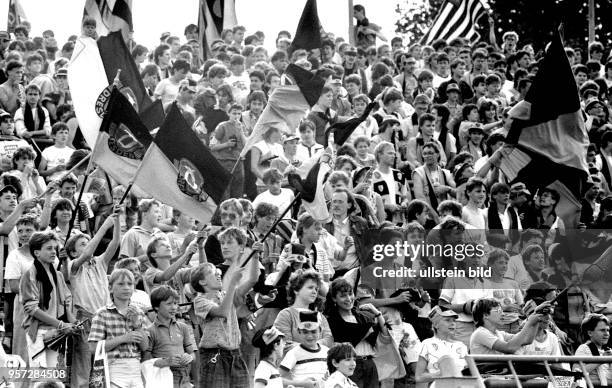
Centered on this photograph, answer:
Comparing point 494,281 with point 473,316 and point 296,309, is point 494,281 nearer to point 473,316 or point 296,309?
point 473,316

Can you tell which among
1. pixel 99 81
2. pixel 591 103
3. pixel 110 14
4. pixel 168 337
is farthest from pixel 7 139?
pixel 591 103

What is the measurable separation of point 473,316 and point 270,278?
6.63 feet

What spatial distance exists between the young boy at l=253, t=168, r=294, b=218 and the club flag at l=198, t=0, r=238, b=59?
8949 mm

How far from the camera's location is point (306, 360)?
1505 centimetres

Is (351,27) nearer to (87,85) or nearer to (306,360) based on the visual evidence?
(87,85)

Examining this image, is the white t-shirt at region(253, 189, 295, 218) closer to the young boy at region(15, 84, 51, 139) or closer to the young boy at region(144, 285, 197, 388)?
the young boy at region(15, 84, 51, 139)

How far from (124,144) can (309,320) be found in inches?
119

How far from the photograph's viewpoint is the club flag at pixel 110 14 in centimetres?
2269

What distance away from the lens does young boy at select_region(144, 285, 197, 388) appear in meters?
14.9

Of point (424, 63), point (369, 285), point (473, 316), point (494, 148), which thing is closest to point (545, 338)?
point (473, 316)

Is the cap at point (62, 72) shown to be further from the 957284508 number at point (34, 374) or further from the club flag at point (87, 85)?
the 957284508 number at point (34, 374)

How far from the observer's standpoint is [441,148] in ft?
74.7

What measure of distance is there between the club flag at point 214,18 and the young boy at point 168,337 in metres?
13.4

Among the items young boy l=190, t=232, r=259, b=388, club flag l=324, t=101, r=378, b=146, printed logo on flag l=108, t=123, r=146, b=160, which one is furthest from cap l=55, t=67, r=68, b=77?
young boy l=190, t=232, r=259, b=388
